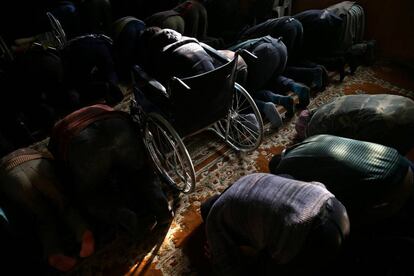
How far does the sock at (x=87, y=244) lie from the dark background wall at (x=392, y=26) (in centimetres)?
315

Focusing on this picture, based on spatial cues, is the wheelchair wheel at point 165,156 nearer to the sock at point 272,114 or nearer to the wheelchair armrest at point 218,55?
the wheelchair armrest at point 218,55

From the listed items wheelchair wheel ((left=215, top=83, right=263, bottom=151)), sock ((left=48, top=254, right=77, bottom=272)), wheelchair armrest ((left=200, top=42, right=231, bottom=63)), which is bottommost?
sock ((left=48, top=254, right=77, bottom=272))

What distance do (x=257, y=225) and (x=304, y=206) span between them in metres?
0.16

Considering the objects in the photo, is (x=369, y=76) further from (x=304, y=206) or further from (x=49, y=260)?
(x=49, y=260)

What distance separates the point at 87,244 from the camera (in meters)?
1.28

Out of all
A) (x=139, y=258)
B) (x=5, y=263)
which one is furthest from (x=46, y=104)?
(x=139, y=258)

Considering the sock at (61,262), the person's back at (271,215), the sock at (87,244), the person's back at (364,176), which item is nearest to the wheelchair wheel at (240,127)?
the person's back at (364,176)

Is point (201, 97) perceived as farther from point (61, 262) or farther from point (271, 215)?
point (61, 262)

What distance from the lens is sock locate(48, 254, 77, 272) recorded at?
1.22 meters

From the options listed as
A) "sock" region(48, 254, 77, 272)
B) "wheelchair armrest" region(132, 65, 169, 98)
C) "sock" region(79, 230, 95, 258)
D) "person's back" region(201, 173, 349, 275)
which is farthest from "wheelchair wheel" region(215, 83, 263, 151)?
"sock" region(48, 254, 77, 272)

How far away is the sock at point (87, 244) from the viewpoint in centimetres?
128

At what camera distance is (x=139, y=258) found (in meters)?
1.37

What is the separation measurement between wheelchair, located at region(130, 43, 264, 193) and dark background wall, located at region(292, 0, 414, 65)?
77.4 inches

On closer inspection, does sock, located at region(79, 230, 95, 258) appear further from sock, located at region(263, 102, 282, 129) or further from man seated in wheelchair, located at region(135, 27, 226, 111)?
sock, located at region(263, 102, 282, 129)
